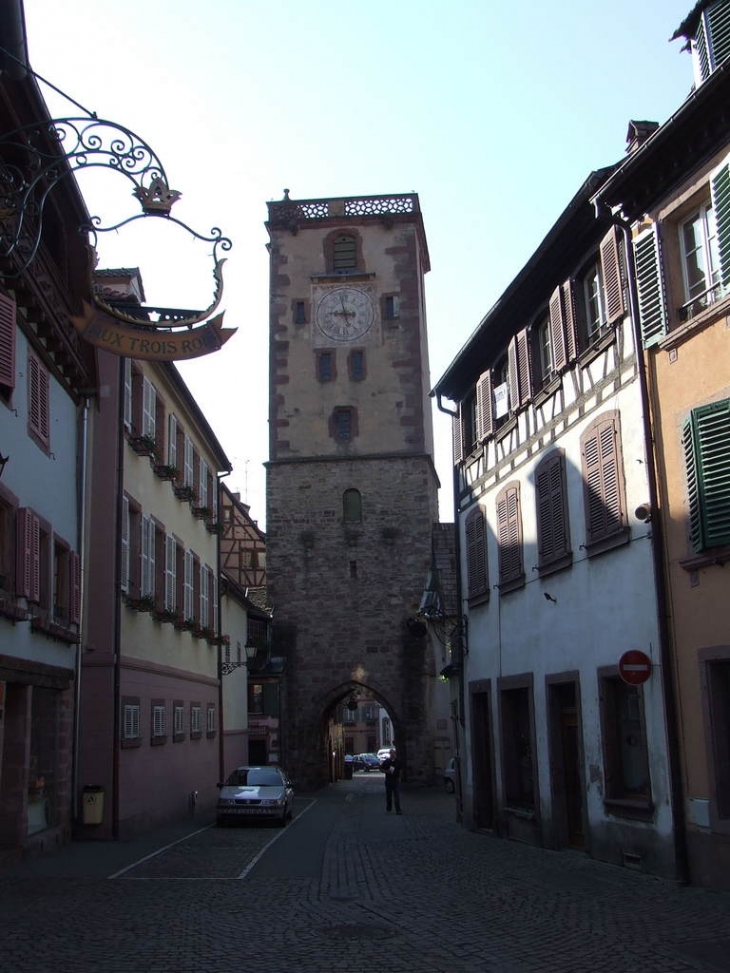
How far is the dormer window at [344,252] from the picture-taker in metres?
45.3

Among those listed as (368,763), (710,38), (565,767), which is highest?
(710,38)

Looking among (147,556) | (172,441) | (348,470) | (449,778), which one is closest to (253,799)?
(147,556)

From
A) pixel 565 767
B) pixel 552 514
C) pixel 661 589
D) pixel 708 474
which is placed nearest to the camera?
pixel 708 474

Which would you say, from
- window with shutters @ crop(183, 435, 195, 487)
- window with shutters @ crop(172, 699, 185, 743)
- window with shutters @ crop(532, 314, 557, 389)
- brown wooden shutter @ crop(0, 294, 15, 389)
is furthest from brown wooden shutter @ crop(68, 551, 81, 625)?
window with shutters @ crop(183, 435, 195, 487)

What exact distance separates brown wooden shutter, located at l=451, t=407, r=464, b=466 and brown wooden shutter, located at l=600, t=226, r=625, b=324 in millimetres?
7981

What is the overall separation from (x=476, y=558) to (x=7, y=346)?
9805mm

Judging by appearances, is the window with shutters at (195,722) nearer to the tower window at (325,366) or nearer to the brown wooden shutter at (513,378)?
the brown wooden shutter at (513,378)

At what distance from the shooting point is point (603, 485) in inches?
579

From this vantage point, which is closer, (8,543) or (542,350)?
(8,543)

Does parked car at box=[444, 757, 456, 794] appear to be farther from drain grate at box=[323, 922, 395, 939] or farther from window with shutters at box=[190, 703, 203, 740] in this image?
drain grate at box=[323, 922, 395, 939]

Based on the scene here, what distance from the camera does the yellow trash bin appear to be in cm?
1945

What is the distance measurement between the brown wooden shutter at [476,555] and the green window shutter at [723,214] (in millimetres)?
9489

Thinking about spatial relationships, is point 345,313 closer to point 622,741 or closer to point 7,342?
point 7,342

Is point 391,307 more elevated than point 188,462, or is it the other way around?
point 391,307
